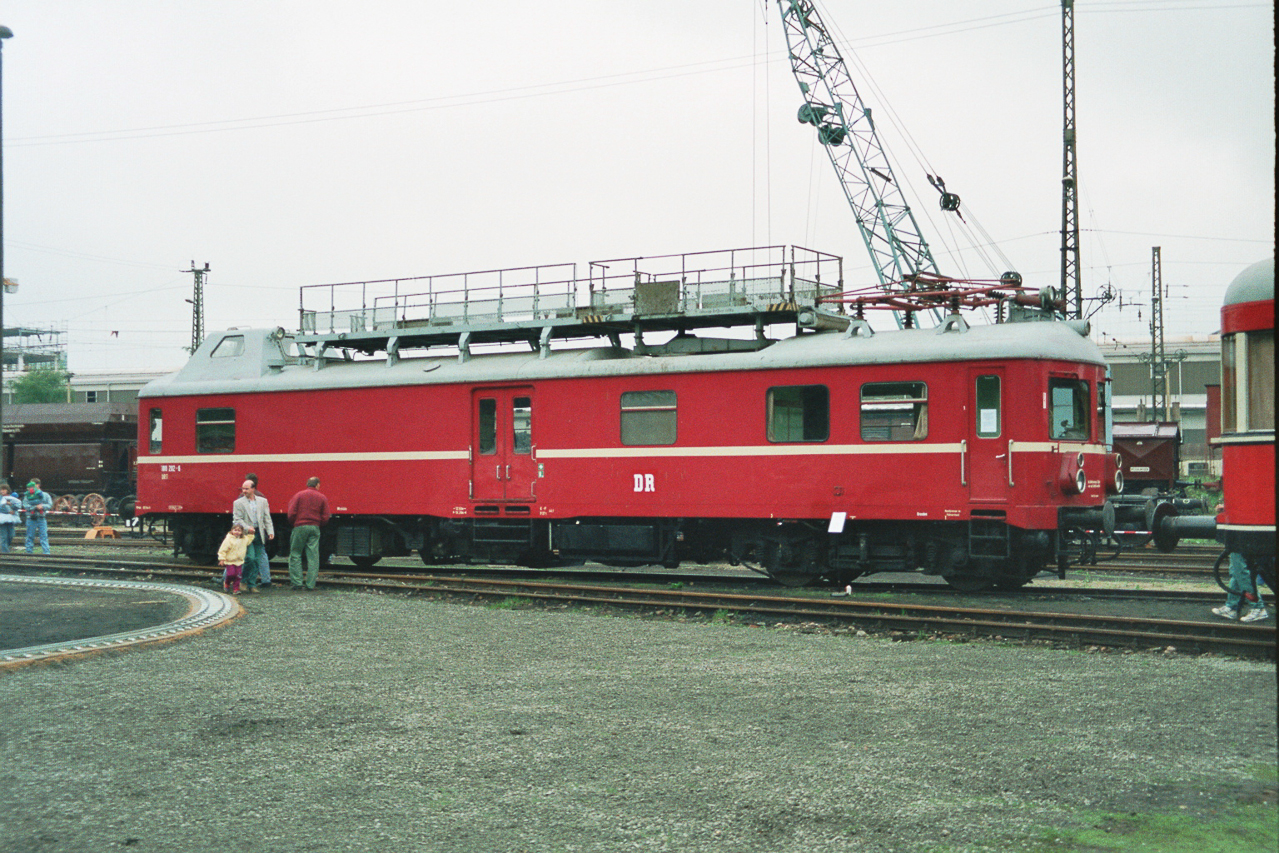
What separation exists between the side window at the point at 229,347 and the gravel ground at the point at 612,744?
10.6 meters

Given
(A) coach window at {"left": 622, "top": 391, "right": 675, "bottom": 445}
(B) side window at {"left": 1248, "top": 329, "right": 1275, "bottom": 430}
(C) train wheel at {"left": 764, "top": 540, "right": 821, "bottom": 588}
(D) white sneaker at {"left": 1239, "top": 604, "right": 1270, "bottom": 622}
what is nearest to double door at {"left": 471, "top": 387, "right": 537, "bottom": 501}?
(A) coach window at {"left": 622, "top": 391, "right": 675, "bottom": 445}

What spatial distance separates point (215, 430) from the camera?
20.3 meters

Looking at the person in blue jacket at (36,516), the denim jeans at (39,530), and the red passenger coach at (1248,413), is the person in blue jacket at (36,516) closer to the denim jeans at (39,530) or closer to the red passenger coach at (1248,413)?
the denim jeans at (39,530)

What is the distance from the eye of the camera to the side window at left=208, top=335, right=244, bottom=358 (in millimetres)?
20969

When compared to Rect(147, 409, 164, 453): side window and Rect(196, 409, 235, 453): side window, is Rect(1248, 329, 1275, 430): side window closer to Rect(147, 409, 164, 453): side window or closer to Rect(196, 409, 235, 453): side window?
Rect(196, 409, 235, 453): side window

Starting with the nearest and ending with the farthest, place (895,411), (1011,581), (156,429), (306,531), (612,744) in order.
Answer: (612,744) → (895,411) → (1011,581) → (306,531) → (156,429)

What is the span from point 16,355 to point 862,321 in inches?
3022

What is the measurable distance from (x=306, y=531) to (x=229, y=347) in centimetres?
595

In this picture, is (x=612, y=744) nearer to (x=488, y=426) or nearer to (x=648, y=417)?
(x=648, y=417)

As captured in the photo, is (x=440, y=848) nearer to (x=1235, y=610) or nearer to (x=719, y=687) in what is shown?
(x=719, y=687)

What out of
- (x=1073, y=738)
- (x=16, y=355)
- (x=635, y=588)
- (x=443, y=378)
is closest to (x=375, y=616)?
(x=635, y=588)

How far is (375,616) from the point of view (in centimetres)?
1372

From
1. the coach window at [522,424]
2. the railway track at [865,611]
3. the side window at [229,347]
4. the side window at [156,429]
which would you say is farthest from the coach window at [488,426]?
the side window at [156,429]

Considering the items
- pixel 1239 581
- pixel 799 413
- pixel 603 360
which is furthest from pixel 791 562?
pixel 1239 581
